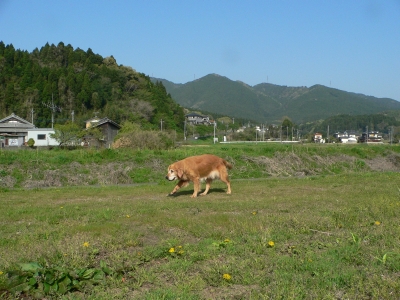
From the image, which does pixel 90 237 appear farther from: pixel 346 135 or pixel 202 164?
pixel 346 135

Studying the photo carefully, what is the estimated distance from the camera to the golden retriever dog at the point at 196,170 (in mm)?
14312

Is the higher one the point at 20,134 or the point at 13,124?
the point at 13,124

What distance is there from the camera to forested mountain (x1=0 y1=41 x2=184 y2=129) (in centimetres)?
7400

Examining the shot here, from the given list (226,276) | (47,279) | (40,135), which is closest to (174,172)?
(226,276)

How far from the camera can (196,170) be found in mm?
14516

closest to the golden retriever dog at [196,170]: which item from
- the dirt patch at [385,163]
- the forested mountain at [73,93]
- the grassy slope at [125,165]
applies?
the grassy slope at [125,165]

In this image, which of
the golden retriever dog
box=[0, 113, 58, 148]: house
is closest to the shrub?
→ box=[0, 113, 58, 148]: house

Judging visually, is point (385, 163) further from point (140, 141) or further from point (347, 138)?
point (347, 138)

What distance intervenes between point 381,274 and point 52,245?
14.7 ft

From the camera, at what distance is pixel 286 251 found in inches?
240

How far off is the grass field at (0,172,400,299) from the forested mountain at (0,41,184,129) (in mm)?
59338

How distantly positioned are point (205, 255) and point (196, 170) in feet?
28.6

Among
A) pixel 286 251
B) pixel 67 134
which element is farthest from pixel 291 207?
pixel 67 134

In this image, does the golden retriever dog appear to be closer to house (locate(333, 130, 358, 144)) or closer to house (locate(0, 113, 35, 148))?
house (locate(0, 113, 35, 148))
